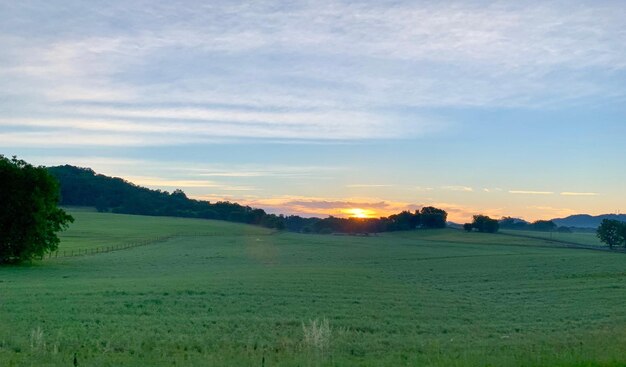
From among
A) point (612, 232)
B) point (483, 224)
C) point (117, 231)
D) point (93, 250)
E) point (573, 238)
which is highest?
point (483, 224)

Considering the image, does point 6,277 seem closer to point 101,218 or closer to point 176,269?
point 176,269

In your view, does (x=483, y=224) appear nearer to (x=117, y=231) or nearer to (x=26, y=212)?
(x=117, y=231)

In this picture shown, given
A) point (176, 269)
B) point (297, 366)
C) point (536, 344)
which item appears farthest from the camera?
point (176, 269)

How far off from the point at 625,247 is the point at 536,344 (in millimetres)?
110644

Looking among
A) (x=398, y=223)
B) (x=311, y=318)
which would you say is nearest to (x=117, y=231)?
(x=398, y=223)

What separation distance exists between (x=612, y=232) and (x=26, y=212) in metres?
102

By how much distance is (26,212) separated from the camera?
55.5 metres

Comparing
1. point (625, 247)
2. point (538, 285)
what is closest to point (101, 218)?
point (625, 247)

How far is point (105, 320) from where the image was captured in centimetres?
2181

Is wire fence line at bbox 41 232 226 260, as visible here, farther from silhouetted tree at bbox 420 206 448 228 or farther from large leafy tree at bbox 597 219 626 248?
silhouetted tree at bbox 420 206 448 228

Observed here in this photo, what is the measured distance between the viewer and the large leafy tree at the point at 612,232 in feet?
373

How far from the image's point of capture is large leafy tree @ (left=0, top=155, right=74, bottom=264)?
54875mm

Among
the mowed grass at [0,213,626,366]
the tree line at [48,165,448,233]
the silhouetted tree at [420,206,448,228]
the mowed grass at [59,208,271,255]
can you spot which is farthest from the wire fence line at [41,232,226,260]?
the silhouetted tree at [420,206,448,228]

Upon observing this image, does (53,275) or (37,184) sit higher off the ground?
(37,184)
